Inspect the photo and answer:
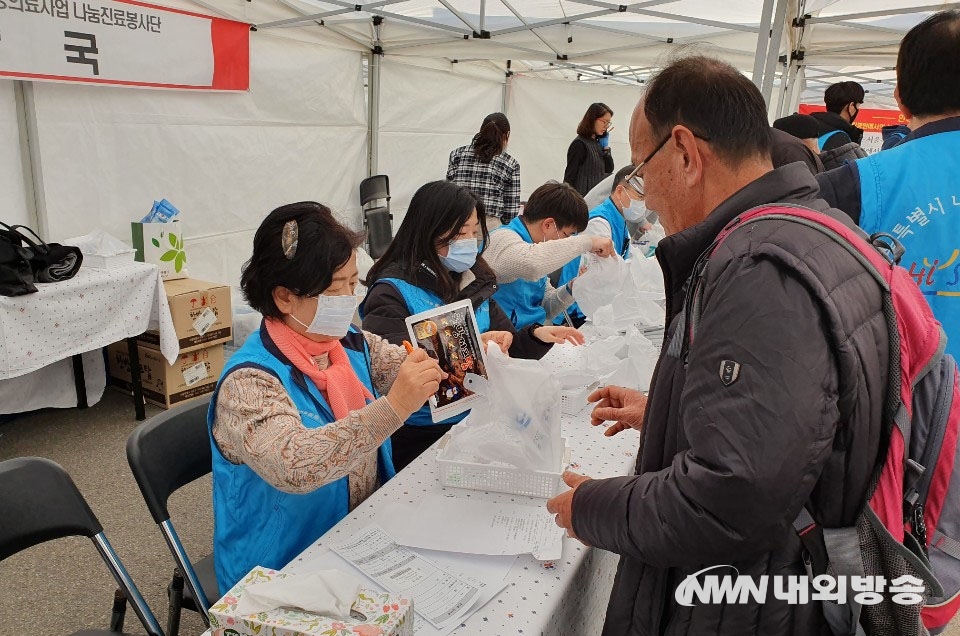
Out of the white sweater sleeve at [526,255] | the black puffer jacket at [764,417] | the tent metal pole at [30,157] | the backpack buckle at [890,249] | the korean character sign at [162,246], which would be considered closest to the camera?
the black puffer jacket at [764,417]

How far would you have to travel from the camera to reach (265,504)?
56.7 inches

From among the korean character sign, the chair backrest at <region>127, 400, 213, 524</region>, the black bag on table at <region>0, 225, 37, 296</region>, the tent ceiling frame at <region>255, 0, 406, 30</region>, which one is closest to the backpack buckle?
the chair backrest at <region>127, 400, 213, 524</region>

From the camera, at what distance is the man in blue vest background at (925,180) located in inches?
58.1

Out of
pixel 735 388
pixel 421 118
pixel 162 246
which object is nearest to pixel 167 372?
pixel 162 246

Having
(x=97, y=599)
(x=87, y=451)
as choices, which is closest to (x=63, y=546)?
(x=97, y=599)

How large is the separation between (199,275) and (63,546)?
99.0 inches

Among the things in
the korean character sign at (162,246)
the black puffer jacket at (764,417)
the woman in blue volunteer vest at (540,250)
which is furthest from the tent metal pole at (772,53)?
the korean character sign at (162,246)

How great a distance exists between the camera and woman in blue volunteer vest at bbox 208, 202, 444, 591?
1309 mm

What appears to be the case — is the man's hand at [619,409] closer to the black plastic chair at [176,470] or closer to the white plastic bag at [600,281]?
the black plastic chair at [176,470]

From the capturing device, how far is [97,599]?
2.29 meters

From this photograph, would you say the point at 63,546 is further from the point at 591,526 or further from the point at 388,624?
the point at 591,526

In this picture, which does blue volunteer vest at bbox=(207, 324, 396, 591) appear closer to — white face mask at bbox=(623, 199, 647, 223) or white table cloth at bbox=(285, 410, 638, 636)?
white table cloth at bbox=(285, 410, 638, 636)

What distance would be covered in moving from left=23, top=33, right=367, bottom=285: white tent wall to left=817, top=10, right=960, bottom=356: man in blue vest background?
12.9 feet

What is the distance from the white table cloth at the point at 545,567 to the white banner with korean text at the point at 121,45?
10.5 feet
